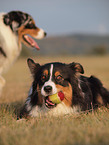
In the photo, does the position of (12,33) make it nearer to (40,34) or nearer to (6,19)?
(6,19)

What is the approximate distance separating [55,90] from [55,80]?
23 centimetres

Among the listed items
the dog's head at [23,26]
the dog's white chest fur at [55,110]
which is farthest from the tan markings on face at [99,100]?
the dog's head at [23,26]

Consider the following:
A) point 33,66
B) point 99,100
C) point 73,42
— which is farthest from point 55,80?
point 73,42

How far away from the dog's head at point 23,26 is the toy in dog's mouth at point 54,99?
274 cm

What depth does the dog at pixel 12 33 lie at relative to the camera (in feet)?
18.5

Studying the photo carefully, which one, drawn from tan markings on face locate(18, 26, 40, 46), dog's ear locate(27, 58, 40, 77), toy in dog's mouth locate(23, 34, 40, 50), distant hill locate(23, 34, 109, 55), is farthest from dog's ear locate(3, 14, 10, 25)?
distant hill locate(23, 34, 109, 55)

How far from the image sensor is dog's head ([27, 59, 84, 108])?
149 inches

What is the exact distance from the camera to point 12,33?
5.78m

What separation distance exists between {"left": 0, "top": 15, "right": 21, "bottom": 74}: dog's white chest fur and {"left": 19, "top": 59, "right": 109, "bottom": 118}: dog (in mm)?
1531

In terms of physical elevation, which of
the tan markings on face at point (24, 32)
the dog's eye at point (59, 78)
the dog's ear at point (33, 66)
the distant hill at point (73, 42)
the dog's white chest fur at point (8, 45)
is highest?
the distant hill at point (73, 42)

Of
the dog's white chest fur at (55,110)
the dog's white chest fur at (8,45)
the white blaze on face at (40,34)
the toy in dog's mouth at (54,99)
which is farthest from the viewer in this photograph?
the white blaze on face at (40,34)

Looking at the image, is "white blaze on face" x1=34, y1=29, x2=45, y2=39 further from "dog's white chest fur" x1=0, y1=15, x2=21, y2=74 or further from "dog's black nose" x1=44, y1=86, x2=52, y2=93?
"dog's black nose" x1=44, y1=86, x2=52, y2=93

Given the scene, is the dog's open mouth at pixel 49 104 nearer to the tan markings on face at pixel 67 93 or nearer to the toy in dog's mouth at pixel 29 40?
the tan markings on face at pixel 67 93

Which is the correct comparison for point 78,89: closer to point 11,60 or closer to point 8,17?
point 11,60
